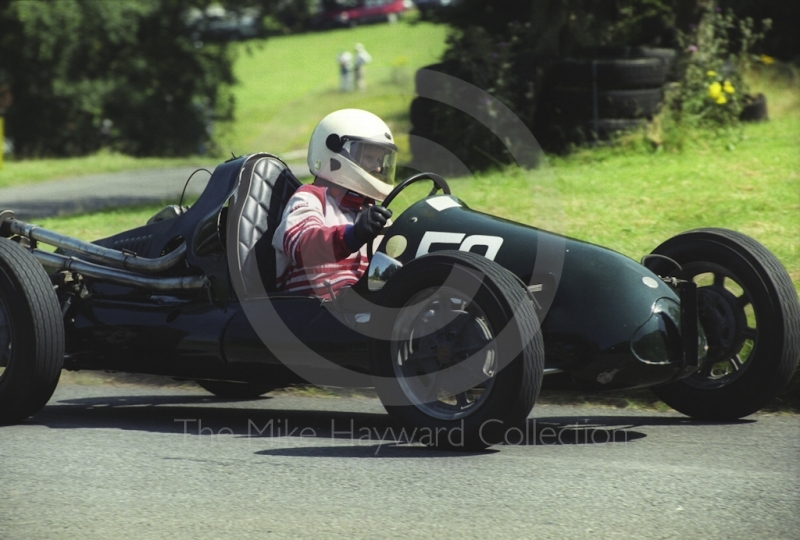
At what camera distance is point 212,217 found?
17.6 feet

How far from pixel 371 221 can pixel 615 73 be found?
7.65m

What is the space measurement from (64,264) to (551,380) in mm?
2644

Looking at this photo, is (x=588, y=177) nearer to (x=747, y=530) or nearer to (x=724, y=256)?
(x=724, y=256)

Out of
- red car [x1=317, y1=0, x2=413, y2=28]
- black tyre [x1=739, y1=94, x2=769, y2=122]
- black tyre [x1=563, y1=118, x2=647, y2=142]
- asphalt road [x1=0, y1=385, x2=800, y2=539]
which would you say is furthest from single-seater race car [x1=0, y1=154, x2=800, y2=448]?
red car [x1=317, y1=0, x2=413, y2=28]

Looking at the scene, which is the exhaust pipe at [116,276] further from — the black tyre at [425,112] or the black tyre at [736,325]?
the black tyre at [425,112]

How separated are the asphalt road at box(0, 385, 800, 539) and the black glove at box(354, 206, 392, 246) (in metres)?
0.89

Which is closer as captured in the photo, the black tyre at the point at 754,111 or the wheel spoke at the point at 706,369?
the wheel spoke at the point at 706,369

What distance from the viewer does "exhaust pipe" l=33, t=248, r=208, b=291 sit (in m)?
5.39

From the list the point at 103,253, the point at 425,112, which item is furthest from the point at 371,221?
the point at 425,112

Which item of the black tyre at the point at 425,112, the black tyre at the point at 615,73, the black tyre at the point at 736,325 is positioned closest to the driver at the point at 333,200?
the black tyre at the point at 736,325

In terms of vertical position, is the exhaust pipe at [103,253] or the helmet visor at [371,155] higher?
the helmet visor at [371,155]

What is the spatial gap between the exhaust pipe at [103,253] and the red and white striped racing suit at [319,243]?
24.1 inches

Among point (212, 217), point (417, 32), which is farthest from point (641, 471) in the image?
point (417, 32)

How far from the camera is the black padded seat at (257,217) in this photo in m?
5.28
